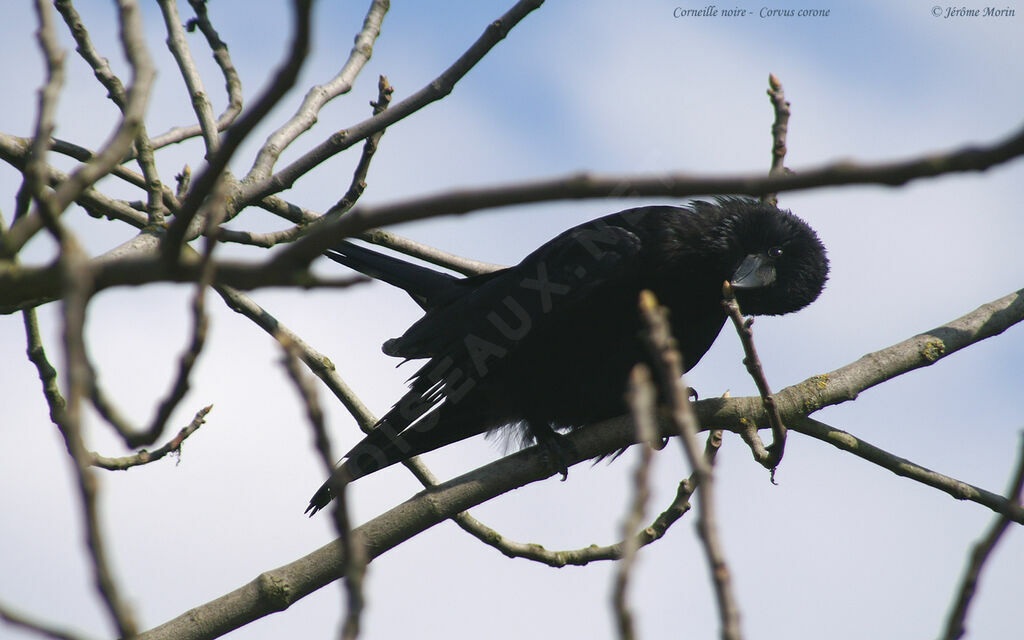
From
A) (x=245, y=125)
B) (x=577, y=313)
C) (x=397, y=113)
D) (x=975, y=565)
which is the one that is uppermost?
(x=397, y=113)

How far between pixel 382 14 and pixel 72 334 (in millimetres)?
3418

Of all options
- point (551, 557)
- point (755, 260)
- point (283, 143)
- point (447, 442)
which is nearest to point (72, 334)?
point (551, 557)

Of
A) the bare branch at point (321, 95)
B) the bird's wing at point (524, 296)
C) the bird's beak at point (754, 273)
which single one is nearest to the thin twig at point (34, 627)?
the bare branch at point (321, 95)

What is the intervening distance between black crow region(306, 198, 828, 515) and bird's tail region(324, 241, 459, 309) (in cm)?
1

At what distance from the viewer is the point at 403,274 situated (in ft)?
16.6

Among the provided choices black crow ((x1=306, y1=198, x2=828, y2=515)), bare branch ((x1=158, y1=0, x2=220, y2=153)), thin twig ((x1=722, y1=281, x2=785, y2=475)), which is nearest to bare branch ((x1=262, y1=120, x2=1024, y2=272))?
thin twig ((x1=722, y1=281, x2=785, y2=475))

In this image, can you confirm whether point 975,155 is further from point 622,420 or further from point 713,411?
point 622,420

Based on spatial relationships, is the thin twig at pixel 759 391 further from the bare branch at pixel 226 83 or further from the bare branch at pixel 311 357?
the bare branch at pixel 226 83

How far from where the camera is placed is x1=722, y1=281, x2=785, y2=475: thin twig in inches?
113

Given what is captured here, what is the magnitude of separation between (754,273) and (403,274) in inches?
71.6

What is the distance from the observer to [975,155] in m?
1.16

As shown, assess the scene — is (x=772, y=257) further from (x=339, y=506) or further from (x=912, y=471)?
(x=339, y=506)

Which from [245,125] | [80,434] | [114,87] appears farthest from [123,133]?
[114,87]

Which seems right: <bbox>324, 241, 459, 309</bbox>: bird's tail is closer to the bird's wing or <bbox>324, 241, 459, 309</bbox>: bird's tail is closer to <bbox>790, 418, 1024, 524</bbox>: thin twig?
the bird's wing
